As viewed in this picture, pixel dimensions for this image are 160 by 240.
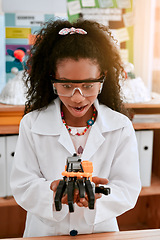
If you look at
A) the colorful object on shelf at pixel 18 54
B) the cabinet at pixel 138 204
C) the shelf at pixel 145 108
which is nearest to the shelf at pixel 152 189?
the cabinet at pixel 138 204

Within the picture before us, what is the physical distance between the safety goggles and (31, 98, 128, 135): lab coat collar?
13 centimetres

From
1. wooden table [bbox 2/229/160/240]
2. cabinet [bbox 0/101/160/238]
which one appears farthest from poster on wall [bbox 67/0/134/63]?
wooden table [bbox 2/229/160/240]

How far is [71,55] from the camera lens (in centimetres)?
73

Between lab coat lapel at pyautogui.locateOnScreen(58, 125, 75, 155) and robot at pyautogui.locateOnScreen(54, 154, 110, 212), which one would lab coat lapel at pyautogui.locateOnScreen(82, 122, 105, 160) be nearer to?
lab coat lapel at pyautogui.locateOnScreen(58, 125, 75, 155)

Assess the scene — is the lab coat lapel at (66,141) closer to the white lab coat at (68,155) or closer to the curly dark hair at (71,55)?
the white lab coat at (68,155)

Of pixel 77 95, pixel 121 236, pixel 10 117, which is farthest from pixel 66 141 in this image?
pixel 10 117

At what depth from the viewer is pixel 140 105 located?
4.75ft

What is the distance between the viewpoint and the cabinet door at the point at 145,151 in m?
1.56

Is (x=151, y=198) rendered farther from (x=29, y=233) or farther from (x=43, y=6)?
(x=43, y=6)

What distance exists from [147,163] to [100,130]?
0.83 metres

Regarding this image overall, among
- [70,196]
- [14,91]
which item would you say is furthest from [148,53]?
[70,196]

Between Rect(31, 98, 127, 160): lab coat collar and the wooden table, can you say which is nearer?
the wooden table

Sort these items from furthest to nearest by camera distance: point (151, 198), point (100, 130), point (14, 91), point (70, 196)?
1. point (151, 198)
2. point (14, 91)
3. point (100, 130)
4. point (70, 196)

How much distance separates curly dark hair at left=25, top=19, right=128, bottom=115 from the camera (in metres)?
0.75
